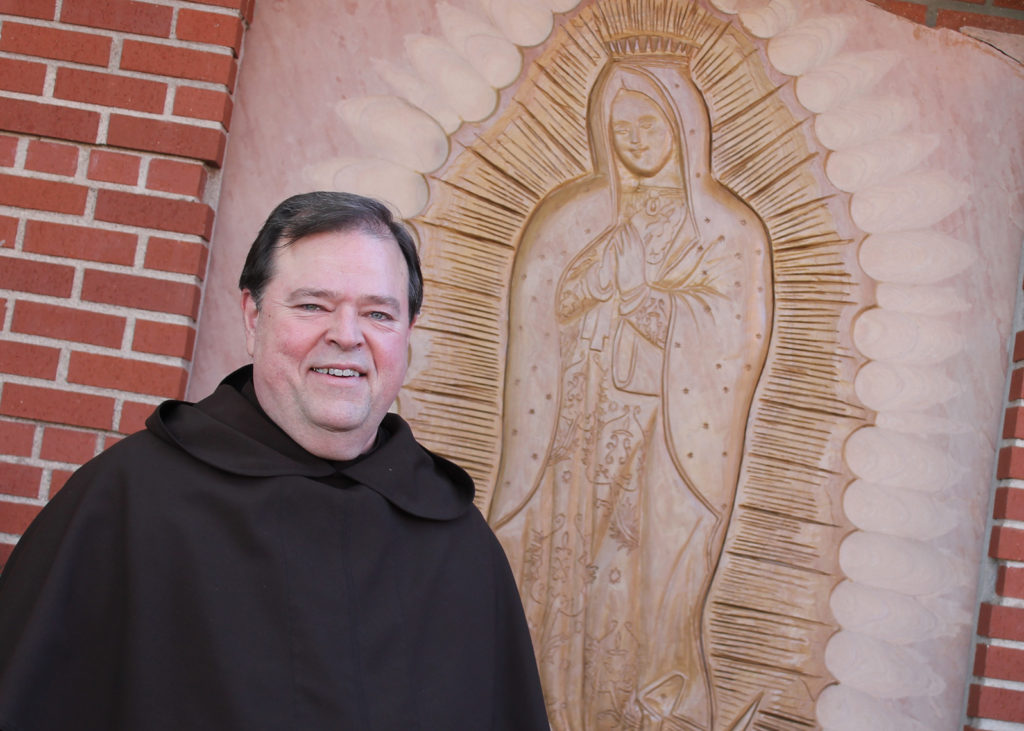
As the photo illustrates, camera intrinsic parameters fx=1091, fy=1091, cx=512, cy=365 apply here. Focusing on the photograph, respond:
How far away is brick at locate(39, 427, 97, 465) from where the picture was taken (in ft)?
8.34

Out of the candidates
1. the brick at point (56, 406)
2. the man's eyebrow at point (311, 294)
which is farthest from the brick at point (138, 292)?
the man's eyebrow at point (311, 294)

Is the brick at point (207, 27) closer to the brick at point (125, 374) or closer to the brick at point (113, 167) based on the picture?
the brick at point (113, 167)

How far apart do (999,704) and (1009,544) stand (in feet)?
1.30

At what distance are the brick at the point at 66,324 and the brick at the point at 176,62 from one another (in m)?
0.61

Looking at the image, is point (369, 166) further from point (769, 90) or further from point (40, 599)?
point (40, 599)

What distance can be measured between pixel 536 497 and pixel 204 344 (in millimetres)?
970

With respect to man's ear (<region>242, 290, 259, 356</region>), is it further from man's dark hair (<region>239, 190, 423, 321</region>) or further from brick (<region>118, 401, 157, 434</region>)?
brick (<region>118, 401, 157, 434</region>)

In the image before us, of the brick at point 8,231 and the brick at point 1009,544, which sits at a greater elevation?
the brick at point 8,231

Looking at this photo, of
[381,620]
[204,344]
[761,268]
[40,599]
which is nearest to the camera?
[40,599]

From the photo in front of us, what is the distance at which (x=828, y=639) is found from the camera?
2.89 m

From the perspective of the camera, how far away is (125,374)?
8.43 feet


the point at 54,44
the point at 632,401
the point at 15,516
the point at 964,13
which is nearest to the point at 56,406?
the point at 15,516

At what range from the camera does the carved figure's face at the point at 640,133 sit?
120 inches

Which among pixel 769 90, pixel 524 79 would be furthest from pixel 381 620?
pixel 769 90
